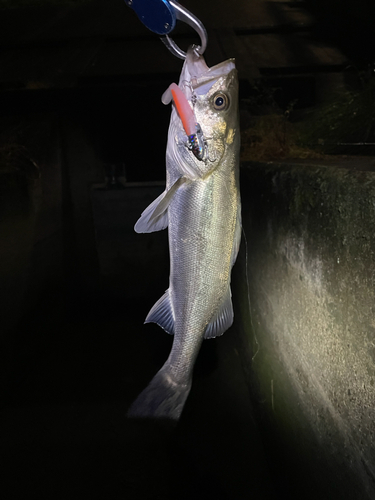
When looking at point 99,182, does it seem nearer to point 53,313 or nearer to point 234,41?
point 53,313

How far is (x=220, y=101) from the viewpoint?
1486 mm

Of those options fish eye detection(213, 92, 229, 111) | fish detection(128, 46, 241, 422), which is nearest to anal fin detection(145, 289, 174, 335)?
fish detection(128, 46, 241, 422)

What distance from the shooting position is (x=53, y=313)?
4926mm

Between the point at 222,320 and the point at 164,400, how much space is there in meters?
0.60

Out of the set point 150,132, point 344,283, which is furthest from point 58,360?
point 150,132

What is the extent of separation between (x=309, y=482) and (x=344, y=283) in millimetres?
1456

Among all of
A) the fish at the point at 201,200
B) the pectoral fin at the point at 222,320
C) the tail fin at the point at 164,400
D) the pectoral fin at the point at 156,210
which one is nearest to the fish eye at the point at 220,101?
the fish at the point at 201,200

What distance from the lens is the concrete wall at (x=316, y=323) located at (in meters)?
1.30

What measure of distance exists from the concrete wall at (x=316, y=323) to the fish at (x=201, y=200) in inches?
20.1

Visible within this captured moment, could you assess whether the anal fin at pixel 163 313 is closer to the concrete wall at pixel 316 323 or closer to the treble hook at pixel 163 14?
the concrete wall at pixel 316 323

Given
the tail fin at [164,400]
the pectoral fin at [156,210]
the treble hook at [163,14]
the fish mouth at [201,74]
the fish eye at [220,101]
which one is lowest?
the tail fin at [164,400]

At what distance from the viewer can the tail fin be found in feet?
5.64

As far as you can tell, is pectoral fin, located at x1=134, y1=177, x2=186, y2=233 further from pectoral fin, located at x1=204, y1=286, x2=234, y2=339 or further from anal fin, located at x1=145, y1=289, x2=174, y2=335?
pectoral fin, located at x1=204, y1=286, x2=234, y2=339

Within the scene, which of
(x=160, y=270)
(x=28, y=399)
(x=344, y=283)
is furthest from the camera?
(x=160, y=270)
